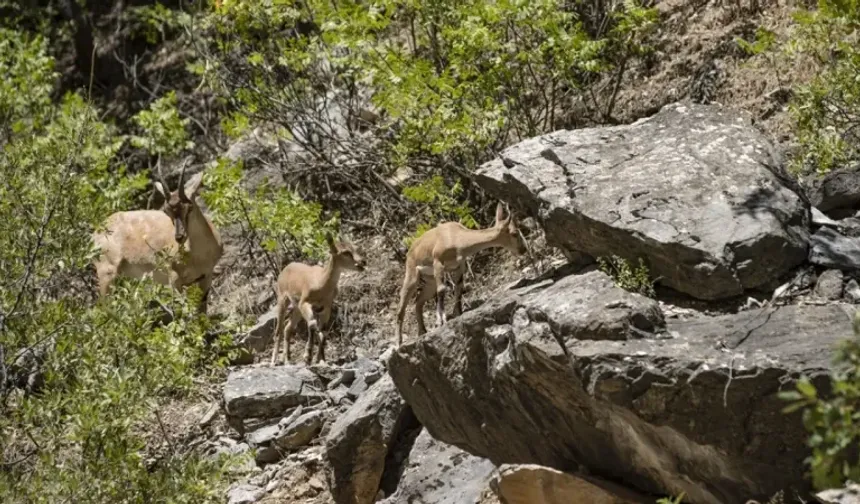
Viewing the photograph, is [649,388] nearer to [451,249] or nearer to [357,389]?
[357,389]

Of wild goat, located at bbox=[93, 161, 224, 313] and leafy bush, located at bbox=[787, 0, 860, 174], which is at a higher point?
leafy bush, located at bbox=[787, 0, 860, 174]

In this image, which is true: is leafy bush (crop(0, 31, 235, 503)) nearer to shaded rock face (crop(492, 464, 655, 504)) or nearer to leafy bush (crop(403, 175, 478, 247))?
shaded rock face (crop(492, 464, 655, 504))

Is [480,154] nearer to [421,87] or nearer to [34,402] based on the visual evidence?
[421,87]

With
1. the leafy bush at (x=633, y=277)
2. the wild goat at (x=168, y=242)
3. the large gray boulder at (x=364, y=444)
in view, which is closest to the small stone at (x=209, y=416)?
the wild goat at (x=168, y=242)

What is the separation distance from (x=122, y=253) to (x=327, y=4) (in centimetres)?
357

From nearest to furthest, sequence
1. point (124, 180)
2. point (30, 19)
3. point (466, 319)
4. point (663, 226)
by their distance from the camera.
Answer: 1. point (663, 226)
2. point (466, 319)
3. point (124, 180)
4. point (30, 19)

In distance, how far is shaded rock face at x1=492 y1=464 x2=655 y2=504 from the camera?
25.6ft

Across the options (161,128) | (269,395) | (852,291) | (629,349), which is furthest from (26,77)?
(852,291)

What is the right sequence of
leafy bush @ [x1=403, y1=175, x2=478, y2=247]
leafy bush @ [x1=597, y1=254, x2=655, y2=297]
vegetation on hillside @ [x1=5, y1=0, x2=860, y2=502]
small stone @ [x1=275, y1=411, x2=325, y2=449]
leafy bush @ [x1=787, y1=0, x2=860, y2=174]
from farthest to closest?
leafy bush @ [x1=403, y1=175, x2=478, y2=247]
small stone @ [x1=275, y1=411, x2=325, y2=449]
leafy bush @ [x1=787, y1=0, x2=860, y2=174]
vegetation on hillside @ [x1=5, y1=0, x2=860, y2=502]
leafy bush @ [x1=597, y1=254, x2=655, y2=297]

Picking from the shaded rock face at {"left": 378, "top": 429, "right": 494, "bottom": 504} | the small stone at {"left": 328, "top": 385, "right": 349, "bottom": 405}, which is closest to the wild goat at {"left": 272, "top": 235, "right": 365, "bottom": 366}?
the small stone at {"left": 328, "top": 385, "right": 349, "bottom": 405}

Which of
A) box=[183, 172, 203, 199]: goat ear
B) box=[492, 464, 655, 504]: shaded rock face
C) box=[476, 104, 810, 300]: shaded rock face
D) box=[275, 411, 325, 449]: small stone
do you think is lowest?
box=[275, 411, 325, 449]: small stone

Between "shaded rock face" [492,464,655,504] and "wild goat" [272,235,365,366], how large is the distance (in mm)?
4485

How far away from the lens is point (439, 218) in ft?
44.2


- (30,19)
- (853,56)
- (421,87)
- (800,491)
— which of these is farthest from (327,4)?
(30,19)
